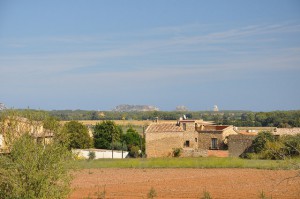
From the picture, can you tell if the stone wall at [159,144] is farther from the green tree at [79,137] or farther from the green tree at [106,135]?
the green tree at [106,135]

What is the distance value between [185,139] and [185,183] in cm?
2019

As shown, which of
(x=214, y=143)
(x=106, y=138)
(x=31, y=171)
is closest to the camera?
(x=31, y=171)

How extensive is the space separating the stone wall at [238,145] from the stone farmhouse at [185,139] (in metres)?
0.83

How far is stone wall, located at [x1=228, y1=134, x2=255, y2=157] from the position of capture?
50812 mm

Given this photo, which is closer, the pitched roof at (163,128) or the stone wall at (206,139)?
the pitched roof at (163,128)

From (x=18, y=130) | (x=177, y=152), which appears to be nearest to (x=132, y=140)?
(x=177, y=152)

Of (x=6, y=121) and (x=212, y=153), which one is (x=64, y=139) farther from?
(x=212, y=153)

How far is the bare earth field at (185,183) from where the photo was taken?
88.7 feet

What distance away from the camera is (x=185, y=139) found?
5188 centimetres

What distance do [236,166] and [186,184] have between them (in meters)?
10.7

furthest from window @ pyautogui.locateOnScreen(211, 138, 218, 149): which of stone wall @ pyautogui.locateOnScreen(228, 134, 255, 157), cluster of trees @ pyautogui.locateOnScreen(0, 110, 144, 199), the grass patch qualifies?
cluster of trees @ pyautogui.locateOnScreen(0, 110, 144, 199)

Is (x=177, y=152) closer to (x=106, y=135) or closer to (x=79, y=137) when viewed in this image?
(x=79, y=137)

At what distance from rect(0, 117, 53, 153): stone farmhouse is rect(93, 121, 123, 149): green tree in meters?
43.8

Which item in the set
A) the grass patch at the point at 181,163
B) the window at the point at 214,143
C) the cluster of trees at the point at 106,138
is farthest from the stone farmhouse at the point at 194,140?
the cluster of trees at the point at 106,138
